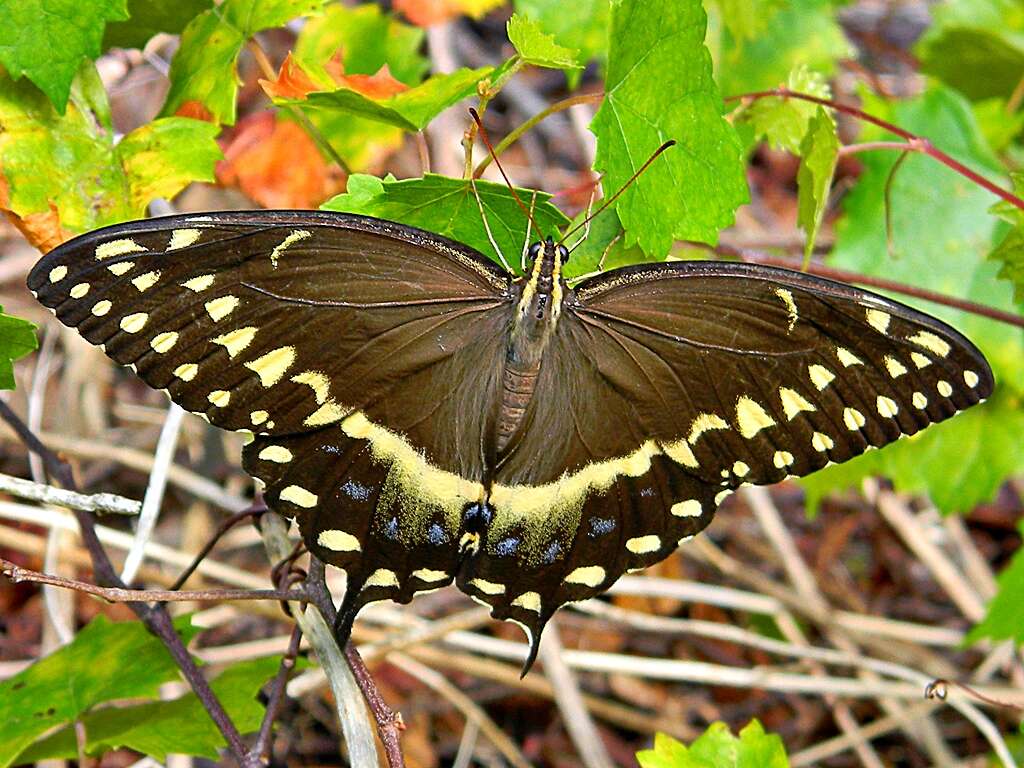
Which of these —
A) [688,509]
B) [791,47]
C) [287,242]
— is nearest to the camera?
[287,242]

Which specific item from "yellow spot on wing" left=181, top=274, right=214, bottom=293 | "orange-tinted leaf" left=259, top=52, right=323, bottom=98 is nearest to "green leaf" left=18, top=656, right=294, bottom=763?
"yellow spot on wing" left=181, top=274, right=214, bottom=293

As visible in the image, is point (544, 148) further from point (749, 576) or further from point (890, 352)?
point (890, 352)

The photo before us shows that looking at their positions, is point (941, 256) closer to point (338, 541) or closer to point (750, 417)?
point (750, 417)

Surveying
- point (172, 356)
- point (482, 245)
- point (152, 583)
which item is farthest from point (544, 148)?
point (172, 356)

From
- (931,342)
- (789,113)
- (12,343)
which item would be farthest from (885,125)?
(12,343)

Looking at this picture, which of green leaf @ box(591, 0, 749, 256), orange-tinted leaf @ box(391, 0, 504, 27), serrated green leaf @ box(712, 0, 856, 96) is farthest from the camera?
serrated green leaf @ box(712, 0, 856, 96)

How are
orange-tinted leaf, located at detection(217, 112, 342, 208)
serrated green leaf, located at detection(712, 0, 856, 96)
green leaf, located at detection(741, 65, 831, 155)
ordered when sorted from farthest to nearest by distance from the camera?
serrated green leaf, located at detection(712, 0, 856, 96)
orange-tinted leaf, located at detection(217, 112, 342, 208)
green leaf, located at detection(741, 65, 831, 155)

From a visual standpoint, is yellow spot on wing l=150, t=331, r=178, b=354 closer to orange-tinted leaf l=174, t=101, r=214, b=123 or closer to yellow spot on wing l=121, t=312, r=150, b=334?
yellow spot on wing l=121, t=312, r=150, b=334

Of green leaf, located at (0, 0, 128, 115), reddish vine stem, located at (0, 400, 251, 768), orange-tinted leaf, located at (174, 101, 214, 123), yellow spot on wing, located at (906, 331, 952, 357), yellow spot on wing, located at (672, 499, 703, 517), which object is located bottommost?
reddish vine stem, located at (0, 400, 251, 768)
